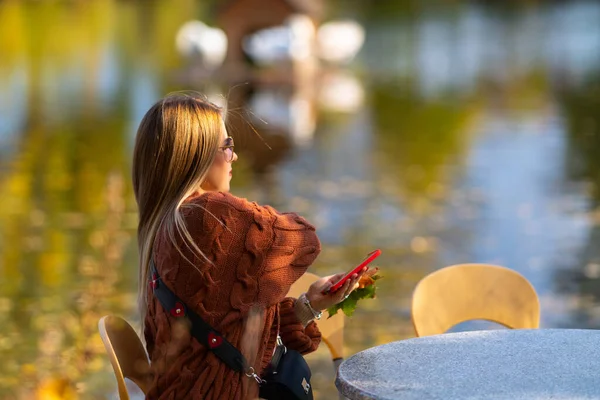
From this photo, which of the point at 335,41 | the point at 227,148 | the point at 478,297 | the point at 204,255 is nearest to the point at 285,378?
the point at 204,255

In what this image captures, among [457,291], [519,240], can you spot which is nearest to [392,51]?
Result: [519,240]

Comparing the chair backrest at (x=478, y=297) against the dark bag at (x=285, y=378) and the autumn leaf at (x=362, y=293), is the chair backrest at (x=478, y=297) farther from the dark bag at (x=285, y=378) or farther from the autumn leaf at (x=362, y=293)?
the dark bag at (x=285, y=378)

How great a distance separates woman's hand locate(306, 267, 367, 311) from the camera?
109 inches

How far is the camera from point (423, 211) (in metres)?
8.34

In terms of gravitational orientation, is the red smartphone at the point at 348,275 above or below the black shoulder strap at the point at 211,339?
above

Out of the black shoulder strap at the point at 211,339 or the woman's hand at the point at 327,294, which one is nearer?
the black shoulder strap at the point at 211,339

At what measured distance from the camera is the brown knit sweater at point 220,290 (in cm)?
265

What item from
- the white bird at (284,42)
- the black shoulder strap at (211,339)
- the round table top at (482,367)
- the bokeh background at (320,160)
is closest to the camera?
the round table top at (482,367)

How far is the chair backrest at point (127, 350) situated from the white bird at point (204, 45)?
586 inches

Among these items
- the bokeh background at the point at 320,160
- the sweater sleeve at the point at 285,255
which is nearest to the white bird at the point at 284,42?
the bokeh background at the point at 320,160

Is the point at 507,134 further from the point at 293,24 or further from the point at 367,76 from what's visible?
the point at 367,76

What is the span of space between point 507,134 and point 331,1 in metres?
27.3

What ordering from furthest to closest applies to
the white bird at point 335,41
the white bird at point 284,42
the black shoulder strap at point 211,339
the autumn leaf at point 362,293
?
the white bird at point 335,41 < the white bird at point 284,42 < the autumn leaf at point 362,293 < the black shoulder strap at point 211,339

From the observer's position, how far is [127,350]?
2889 millimetres
